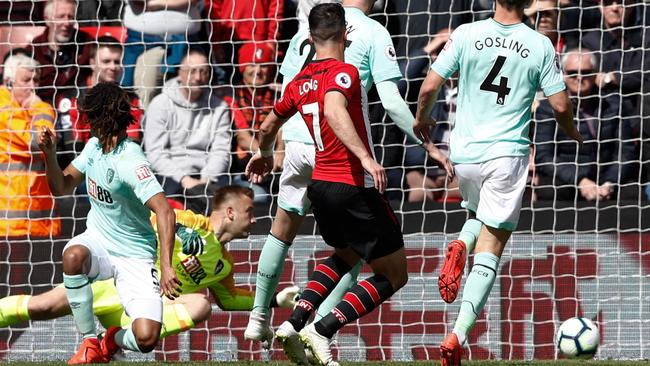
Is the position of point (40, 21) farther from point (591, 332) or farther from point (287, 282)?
point (591, 332)

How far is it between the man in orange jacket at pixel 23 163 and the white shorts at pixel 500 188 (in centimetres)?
435

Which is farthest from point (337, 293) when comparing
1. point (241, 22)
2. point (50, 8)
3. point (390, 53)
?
point (50, 8)

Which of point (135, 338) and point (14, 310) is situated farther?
point (14, 310)

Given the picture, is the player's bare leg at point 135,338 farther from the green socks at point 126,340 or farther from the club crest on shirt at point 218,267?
the club crest on shirt at point 218,267

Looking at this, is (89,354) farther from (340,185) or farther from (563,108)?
(563,108)

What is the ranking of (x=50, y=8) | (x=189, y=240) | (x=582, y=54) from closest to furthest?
1. (x=189, y=240)
2. (x=582, y=54)
3. (x=50, y=8)

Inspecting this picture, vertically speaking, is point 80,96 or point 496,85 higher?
point 496,85

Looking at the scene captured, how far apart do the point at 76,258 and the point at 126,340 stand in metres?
0.60

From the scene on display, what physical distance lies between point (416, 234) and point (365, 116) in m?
3.00

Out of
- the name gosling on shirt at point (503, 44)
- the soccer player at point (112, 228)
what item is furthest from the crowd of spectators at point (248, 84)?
the name gosling on shirt at point (503, 44)

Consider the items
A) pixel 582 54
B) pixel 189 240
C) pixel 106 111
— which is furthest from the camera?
pixel 582 54

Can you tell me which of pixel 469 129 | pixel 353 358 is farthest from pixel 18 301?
pixel 469 129

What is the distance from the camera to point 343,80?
268 inches

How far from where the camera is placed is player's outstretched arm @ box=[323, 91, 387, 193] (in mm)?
6488
